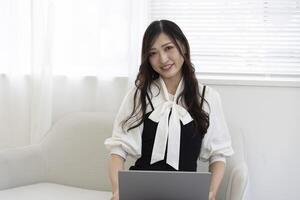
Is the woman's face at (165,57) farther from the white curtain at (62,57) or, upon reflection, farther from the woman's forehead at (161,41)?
the white curtain at (62,57)

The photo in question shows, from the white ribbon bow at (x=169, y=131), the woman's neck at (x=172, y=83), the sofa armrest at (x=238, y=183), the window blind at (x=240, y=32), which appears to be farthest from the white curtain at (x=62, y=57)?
the sofa armrest at (x=238, y=183)

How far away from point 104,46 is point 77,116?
15.3 inches

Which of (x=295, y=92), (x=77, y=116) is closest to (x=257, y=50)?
(x=295, y=92)

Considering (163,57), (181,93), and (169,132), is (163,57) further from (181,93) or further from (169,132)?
(169,132)

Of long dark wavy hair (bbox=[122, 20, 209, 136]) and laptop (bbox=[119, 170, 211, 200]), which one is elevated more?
long dark wavy hair (bbox=[122, 20, 209, 136])

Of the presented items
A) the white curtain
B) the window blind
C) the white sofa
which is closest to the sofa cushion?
the white sofa

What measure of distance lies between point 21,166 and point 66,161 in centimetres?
22

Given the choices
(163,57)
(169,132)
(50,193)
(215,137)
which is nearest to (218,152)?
(215,137)

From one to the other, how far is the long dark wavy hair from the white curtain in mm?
361

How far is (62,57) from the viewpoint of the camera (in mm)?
2105

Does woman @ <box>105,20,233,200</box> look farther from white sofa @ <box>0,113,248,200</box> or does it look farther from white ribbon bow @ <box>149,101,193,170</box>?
white sofa @ <box>0,113,248,200</box>

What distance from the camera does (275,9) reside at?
1904 mm

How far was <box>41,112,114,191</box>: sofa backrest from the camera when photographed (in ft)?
6.61

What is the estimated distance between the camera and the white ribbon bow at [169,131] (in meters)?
1.56
